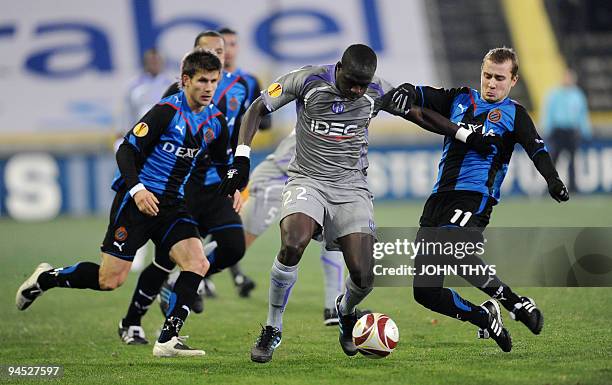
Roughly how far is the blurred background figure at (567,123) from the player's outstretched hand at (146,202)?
12983 millimetres

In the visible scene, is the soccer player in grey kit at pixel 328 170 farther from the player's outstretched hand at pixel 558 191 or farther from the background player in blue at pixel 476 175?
the player's outstretched hand at pixel 558 191

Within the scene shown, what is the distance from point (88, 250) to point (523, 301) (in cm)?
768

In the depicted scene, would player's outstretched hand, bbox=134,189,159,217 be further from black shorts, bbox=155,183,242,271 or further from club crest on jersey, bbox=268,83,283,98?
black shorts, bbox=155,183,242,271

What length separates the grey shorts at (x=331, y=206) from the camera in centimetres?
718

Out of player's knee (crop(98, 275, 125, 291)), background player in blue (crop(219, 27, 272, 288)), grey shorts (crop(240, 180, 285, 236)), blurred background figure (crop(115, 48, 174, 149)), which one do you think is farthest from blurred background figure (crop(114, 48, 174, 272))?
player's knee (crop(98, 275, 125, 291))

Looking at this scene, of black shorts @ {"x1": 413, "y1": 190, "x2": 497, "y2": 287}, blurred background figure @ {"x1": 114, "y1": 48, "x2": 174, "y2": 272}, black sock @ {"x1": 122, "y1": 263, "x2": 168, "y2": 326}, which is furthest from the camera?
blurred background figure @ {"x1": 114, "y1": 48, "x2": 174, "y2": 272}

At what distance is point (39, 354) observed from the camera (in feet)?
25.4

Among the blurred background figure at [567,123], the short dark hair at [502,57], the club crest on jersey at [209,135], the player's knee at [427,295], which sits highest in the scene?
the short dark hair at [502,57]

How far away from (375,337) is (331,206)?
88 centimetres

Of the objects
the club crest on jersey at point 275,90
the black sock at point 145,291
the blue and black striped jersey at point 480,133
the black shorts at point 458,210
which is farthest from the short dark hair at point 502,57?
the black sock at point 145,291

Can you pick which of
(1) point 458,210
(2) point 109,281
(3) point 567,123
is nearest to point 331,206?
(1) point 458,210

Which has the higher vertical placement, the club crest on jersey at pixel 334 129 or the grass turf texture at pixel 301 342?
the club crest on jersey at pixel 334 129

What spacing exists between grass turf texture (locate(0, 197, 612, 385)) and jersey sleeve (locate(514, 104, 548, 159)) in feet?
4.28

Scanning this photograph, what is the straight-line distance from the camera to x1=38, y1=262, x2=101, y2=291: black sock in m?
7.82
